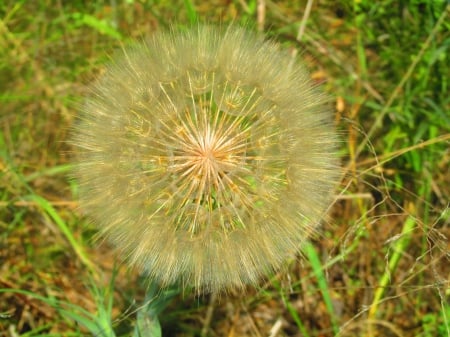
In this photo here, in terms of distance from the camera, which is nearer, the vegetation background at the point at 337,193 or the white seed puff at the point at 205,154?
the white seed puff at the point at 205,154

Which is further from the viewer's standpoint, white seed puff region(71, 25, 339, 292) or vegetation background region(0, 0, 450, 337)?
vegetation background region(0, 0, 450, 337)

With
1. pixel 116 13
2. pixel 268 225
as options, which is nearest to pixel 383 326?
pixel 268 225

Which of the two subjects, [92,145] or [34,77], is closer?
[92,145]

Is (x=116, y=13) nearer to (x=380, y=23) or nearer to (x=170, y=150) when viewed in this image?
(x=380, y=23)

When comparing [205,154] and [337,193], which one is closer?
[205,154]
